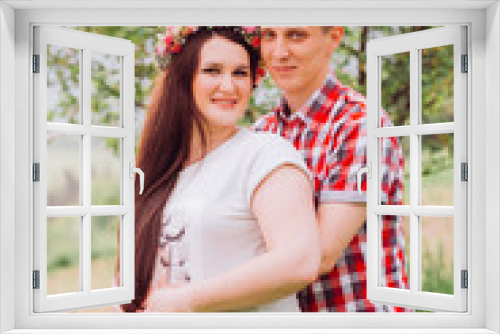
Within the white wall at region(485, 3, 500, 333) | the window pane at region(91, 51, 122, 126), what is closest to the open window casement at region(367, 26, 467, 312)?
the white wall at region(485, 3, 500, 333)

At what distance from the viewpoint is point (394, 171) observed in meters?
3.29

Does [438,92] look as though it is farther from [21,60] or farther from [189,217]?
[21,60]

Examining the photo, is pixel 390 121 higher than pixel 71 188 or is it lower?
higher

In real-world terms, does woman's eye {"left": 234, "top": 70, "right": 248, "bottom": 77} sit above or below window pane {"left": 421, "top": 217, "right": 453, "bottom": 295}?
above

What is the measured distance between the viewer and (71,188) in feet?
10.9

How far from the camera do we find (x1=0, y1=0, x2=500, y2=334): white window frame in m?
2.94

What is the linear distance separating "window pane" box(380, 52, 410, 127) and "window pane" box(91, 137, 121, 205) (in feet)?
5.36

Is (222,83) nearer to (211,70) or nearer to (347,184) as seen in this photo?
(211,70)

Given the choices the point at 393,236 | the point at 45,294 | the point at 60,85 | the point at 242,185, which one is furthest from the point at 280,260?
the point at 60,85

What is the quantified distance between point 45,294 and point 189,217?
882mm

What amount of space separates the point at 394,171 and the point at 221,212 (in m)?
1.04

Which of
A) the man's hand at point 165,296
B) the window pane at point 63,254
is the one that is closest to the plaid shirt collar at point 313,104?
the man's hand at point 165,296

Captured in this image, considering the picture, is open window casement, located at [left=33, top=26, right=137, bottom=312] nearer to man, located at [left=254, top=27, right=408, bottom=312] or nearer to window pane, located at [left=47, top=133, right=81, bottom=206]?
window pane, located at [left=47, top=133, right=81, bottom=206]

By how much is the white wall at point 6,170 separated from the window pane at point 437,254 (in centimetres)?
240
